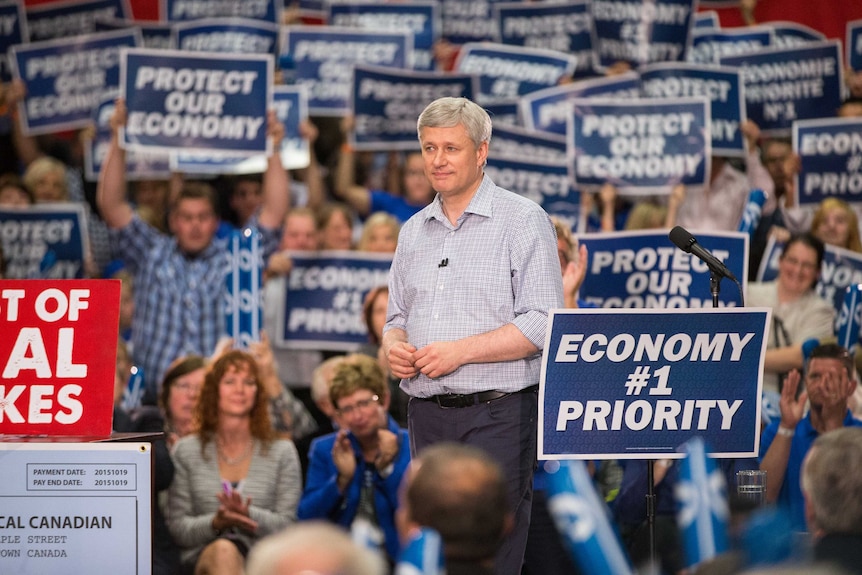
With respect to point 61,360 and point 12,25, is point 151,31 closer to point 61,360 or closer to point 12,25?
point 12,25

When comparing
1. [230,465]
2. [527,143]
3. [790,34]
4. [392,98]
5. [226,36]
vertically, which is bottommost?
[230,465]

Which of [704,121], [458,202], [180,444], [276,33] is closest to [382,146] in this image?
[276,33]

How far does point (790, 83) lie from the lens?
8.16 meters

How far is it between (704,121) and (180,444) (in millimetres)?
3481

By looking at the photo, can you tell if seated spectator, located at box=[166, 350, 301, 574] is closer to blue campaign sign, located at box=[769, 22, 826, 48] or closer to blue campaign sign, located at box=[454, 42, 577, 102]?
blue campaign sign, located at box=[454, 42, 577, 102]

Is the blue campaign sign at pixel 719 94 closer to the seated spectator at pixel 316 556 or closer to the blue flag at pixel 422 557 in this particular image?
the blue flag at pixel 422 557

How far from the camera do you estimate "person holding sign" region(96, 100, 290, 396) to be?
655 centimetres

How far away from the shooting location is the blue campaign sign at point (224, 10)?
9.48m

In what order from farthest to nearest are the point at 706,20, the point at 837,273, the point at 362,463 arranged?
the point at 706,20 → the point at 837,273 → the point at 362,463

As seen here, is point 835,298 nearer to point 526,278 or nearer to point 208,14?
point 526,278

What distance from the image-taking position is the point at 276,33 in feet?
29.5

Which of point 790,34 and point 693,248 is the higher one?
point 790,34

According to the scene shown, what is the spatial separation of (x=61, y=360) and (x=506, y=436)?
127cm

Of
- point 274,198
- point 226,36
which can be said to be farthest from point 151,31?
point 274,198
